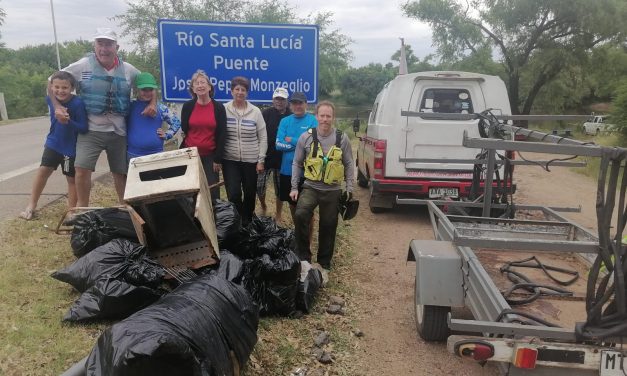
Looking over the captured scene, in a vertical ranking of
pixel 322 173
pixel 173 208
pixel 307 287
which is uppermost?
pixel 322 173

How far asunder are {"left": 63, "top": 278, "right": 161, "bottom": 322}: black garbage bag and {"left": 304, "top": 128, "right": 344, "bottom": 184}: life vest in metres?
2.05

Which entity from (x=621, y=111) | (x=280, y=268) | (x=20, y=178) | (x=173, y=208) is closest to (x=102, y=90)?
(x=173, y=208)

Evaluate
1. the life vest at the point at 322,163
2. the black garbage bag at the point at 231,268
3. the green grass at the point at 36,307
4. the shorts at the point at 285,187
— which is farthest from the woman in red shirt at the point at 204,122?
the green grass at the point at 36,307

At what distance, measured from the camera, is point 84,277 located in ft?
11.3

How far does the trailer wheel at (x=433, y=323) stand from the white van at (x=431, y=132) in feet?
11.5

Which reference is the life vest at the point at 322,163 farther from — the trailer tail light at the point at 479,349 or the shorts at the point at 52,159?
the trailer tail light at the point at 479,349

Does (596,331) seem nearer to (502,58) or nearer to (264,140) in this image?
(264,140)

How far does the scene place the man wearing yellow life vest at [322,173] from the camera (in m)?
4.71

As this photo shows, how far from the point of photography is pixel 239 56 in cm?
638

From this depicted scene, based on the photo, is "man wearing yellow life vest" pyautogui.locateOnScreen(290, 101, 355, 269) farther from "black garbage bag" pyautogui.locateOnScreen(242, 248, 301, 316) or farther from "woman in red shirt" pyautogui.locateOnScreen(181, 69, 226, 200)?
"black garbage bag" pyautogui.locateOnScreen(242, 248, 301, 316)

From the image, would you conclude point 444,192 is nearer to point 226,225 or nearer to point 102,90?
point 226,225

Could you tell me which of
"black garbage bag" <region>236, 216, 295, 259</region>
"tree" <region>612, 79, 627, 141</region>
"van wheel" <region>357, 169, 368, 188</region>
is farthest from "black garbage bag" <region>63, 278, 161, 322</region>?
"tree" <region>612, 79, 627, 141</region>

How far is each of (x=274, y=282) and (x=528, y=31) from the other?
72.6 feet

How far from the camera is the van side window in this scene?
7.06m
